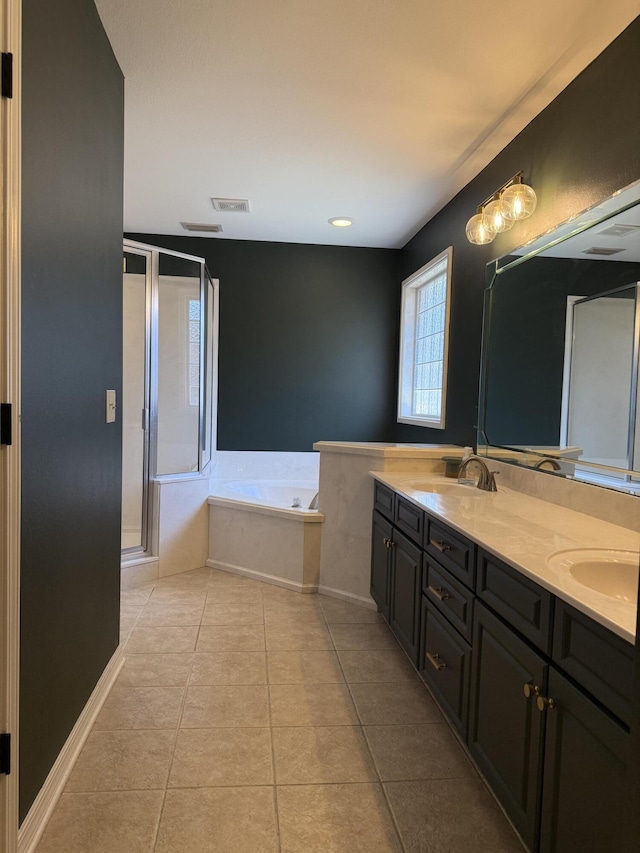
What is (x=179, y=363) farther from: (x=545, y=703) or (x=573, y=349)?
(x=545, y=703)

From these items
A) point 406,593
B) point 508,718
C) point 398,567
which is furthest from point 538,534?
point 398,567

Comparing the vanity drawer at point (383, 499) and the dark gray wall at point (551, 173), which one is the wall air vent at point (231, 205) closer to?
the dark gray wall at point (551, 173)

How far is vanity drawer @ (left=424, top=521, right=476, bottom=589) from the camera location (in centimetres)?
182

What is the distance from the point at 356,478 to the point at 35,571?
2.14m

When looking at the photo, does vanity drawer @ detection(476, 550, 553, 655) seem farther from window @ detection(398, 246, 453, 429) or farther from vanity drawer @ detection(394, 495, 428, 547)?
window @ detection(398, 246, 453, 429)

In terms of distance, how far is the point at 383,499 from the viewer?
3041 millimetres

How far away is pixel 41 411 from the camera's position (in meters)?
1.55

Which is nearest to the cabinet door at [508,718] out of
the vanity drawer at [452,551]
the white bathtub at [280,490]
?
the vanity drawer at [452,551]

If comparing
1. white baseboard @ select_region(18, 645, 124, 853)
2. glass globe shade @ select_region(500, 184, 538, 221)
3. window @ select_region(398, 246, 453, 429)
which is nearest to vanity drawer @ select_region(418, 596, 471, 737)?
white baseboard @ select_region(18, 645, 124, 853)

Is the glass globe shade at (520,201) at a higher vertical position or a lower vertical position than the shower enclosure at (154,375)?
higher

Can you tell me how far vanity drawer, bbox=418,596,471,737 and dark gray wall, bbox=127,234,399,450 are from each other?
282cm

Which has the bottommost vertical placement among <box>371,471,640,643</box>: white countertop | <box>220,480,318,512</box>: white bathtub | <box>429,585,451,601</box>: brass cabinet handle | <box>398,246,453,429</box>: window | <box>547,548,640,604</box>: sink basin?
<box>220,480,318,512</box>: white bathtub

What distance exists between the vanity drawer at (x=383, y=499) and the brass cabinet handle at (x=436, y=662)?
2.59ft

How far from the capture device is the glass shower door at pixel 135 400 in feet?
12.0
